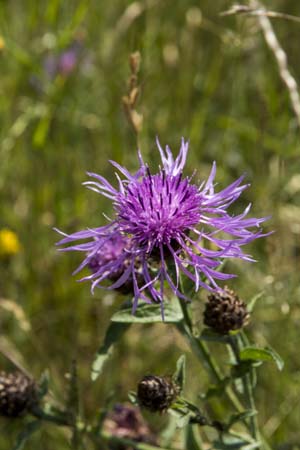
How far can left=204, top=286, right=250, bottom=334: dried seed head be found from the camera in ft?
4.53

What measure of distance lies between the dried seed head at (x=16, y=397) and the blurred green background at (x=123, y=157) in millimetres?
426

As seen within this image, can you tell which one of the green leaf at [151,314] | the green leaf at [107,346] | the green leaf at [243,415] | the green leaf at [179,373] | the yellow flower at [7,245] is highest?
the yellow flower at [7,245]

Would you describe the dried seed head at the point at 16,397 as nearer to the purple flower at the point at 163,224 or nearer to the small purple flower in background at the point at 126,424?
the small purple flower in background at the point at 126,424

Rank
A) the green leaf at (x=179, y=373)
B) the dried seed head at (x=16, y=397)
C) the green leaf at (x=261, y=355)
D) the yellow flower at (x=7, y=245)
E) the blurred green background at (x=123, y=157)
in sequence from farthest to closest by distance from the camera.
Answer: the yellow flower at (x=7, y=245)
the blurred green background at (x=123, y=157)
the dried seed head at (x=16, y=397)
the green leaf at (x=179, y=373)
the green leaf at (x=261, y=355)

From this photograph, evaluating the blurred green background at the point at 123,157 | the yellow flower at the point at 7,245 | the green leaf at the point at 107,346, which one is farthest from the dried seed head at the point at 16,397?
the yellow flower at the point at 7,245

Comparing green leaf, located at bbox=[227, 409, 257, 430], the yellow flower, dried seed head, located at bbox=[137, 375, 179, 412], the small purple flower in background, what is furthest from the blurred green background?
dried seed head, located at bbox=[137, 375, 179, 412]

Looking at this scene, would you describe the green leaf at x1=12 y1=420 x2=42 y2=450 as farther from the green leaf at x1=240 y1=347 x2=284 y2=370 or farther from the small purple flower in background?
the green leaf at x1=240 y1=347 x2=284 y2=370

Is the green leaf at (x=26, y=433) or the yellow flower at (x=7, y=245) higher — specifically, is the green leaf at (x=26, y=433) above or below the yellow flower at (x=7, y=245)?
below

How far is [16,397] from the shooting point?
154cm

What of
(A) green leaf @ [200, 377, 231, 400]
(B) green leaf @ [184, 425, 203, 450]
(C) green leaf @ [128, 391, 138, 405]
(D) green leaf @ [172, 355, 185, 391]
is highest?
(D) green leaf @ [172, 355, 185, 391]

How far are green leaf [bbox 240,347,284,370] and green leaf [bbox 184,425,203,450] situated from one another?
0.31m

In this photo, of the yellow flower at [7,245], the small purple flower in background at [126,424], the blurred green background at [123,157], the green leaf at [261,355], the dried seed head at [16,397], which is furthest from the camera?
the yellow flower at [7,245]

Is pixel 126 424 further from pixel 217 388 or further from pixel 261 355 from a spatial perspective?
pixel 261 355

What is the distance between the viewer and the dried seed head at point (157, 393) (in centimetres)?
132
